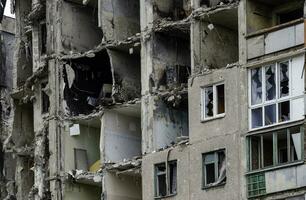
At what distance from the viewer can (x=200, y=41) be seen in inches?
1759

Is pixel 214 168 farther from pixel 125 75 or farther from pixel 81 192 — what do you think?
pixel 81 192

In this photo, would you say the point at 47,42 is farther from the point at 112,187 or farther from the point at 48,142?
the point at 112,187

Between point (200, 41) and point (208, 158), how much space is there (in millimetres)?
4746

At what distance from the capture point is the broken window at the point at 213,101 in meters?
42.8

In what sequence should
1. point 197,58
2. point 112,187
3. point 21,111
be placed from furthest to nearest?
point 21,111
point 112,187
point 197,58

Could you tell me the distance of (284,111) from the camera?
40562 millimetres

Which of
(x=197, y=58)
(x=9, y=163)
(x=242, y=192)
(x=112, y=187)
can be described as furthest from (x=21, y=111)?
(x=242, y=192)

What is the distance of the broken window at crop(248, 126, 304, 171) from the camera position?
39.9 metres

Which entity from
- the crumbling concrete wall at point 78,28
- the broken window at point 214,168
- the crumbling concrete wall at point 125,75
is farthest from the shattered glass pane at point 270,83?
A: the crumbling concrete wall at point 78,28

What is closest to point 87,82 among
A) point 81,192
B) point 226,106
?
point 81,192

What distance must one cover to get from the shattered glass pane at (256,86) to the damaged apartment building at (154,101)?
0.04 metres

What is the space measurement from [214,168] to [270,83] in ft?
12.3

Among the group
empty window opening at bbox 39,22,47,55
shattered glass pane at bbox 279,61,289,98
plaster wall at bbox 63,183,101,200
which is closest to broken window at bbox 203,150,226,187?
shattered glass pane at bbox 279,61,289,98

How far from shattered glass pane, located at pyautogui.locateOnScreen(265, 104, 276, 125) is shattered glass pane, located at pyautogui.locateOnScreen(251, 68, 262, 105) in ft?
1.64
